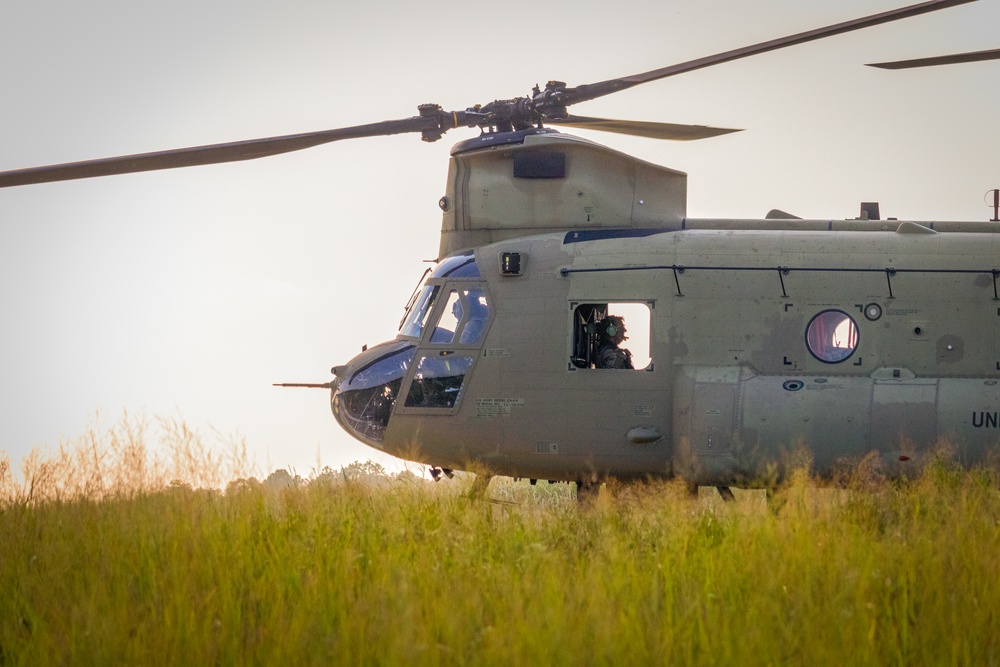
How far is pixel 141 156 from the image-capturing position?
1082cm

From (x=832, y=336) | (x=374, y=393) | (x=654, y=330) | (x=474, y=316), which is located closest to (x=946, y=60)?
(x=832, y=336)

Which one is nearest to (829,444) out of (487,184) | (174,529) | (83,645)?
(487,184)

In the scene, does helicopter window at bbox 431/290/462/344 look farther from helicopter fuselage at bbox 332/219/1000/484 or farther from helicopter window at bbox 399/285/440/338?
helicopter window at bbox 399/285/440/338

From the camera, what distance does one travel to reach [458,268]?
1146 centimetres

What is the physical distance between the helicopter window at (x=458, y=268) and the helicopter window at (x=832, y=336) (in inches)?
133

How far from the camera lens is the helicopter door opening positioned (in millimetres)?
10680

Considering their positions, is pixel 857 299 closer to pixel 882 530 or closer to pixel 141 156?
pixel 882 530

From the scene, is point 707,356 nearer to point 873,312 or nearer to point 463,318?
point 873,312

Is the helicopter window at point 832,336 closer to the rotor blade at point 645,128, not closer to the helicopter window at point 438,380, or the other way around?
the rotor blade at point 645,128

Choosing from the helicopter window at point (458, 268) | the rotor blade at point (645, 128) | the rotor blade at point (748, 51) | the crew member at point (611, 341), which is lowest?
the crew member at point (611, 341)

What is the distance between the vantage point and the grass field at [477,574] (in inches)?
199

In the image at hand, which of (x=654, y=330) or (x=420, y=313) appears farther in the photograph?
(x=420, y=313)

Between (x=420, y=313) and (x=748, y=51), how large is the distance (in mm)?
4154

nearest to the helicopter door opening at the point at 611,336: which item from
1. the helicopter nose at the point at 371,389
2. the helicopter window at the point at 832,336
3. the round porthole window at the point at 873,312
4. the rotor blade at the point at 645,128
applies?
the helicopter window at the point at 832,336
